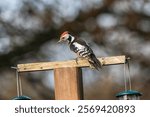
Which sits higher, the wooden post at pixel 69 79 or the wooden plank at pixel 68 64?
the wooden plank at pixel 68 64

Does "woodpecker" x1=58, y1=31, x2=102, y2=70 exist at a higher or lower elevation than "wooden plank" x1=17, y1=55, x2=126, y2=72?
higher

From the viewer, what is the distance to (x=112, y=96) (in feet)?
17.0

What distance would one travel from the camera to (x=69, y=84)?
2941 mm

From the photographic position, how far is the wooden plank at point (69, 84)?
293cm

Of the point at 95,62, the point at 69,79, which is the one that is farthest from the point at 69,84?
the point at 95,62

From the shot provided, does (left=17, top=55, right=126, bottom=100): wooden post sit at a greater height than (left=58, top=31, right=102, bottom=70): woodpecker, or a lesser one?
lesser

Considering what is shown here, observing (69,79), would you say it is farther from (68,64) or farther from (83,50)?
(83,50)

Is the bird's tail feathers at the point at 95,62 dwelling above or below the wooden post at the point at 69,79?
above

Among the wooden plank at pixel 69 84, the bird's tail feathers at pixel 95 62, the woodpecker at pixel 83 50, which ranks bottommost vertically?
the wooden plank at pixel 69 84

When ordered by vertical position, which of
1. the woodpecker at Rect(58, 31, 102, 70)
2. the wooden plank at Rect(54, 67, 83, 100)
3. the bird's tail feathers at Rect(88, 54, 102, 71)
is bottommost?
the wooden plank at Rect(54, 67, 83, 100)

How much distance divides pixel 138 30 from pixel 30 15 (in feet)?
2.83

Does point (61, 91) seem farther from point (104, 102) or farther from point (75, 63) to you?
point (104, 102)

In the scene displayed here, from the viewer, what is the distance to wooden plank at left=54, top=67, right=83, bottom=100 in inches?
115

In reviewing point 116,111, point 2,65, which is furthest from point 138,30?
point 116,111
